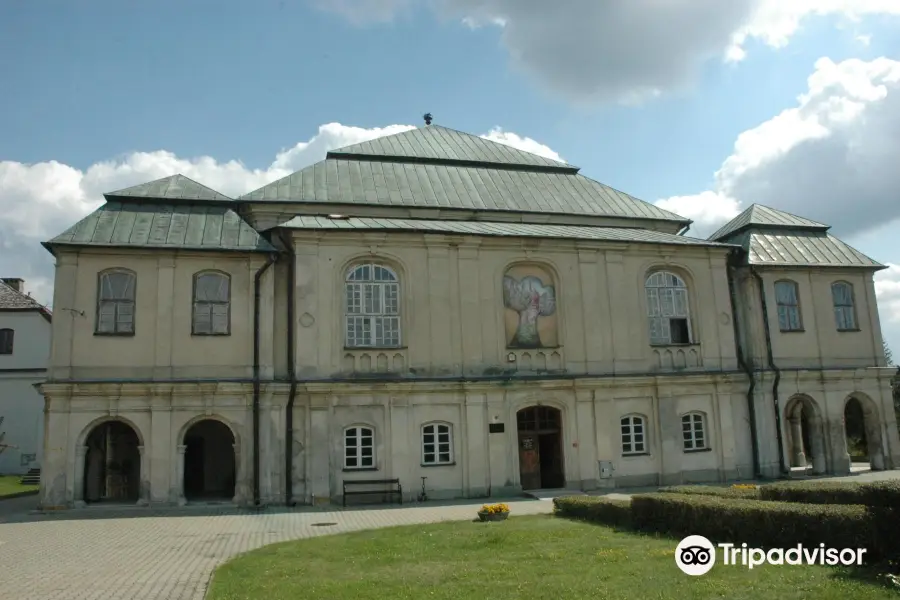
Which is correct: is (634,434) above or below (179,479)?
above

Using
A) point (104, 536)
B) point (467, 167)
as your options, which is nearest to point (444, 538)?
point (104, 536)

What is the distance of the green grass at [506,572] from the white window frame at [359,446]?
318 inches

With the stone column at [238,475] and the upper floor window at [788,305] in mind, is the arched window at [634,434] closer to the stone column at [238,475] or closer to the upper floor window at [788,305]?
the upper floor window at [788,305]

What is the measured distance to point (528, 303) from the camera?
87.8 ft

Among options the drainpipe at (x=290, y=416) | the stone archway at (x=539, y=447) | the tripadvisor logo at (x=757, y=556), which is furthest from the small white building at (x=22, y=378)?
the tripadvisor logo at (x=757, y=556)

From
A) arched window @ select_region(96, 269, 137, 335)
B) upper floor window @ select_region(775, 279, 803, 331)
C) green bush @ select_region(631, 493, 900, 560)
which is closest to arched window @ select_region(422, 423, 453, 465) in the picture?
arched window @ select_region(96, 269, 137, 335)

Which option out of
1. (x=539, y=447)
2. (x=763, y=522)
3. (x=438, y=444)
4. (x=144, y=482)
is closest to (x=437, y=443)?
(x=438, y=444)

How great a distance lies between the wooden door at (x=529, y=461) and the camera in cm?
2627

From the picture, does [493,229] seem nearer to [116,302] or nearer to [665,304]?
[665,304]

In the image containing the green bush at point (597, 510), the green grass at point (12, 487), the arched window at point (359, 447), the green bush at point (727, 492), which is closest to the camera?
the green bush at point (727, 492)

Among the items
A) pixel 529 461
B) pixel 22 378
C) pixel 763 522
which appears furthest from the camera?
pixel 22 378

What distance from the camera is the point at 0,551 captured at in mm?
16016

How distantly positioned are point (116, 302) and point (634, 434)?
18346 mm

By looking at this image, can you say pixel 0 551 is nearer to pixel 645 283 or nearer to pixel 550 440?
pixel 550 440
